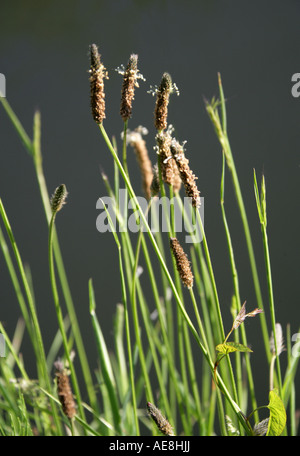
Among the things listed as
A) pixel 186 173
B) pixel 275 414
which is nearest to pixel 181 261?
pixel 186 173

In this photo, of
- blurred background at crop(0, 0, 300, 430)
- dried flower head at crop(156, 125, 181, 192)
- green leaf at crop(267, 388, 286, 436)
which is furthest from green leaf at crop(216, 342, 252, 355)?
blurred background at crop(0, 0, 300, 430)

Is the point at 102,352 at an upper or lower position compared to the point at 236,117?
lower

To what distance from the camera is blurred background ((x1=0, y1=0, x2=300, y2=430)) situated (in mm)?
1225

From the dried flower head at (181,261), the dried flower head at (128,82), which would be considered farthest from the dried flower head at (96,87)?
the dried flower head at (181,261)

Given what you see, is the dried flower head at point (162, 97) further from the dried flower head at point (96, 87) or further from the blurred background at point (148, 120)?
the blurred background at point (148, 120)

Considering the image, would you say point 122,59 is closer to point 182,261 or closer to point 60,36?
point 60,36

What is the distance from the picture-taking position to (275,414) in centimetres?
53

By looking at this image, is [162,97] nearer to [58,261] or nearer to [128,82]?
[128,82]

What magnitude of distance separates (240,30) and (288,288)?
667 millimetres

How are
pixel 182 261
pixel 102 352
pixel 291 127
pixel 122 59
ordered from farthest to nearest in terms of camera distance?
pixel 122 59 → pixel 291 127 → pixel 102 352 → pixel 182 261

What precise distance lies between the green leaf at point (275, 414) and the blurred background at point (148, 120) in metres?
0.70

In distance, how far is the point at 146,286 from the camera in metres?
1.49

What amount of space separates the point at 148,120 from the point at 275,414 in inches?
34.0
